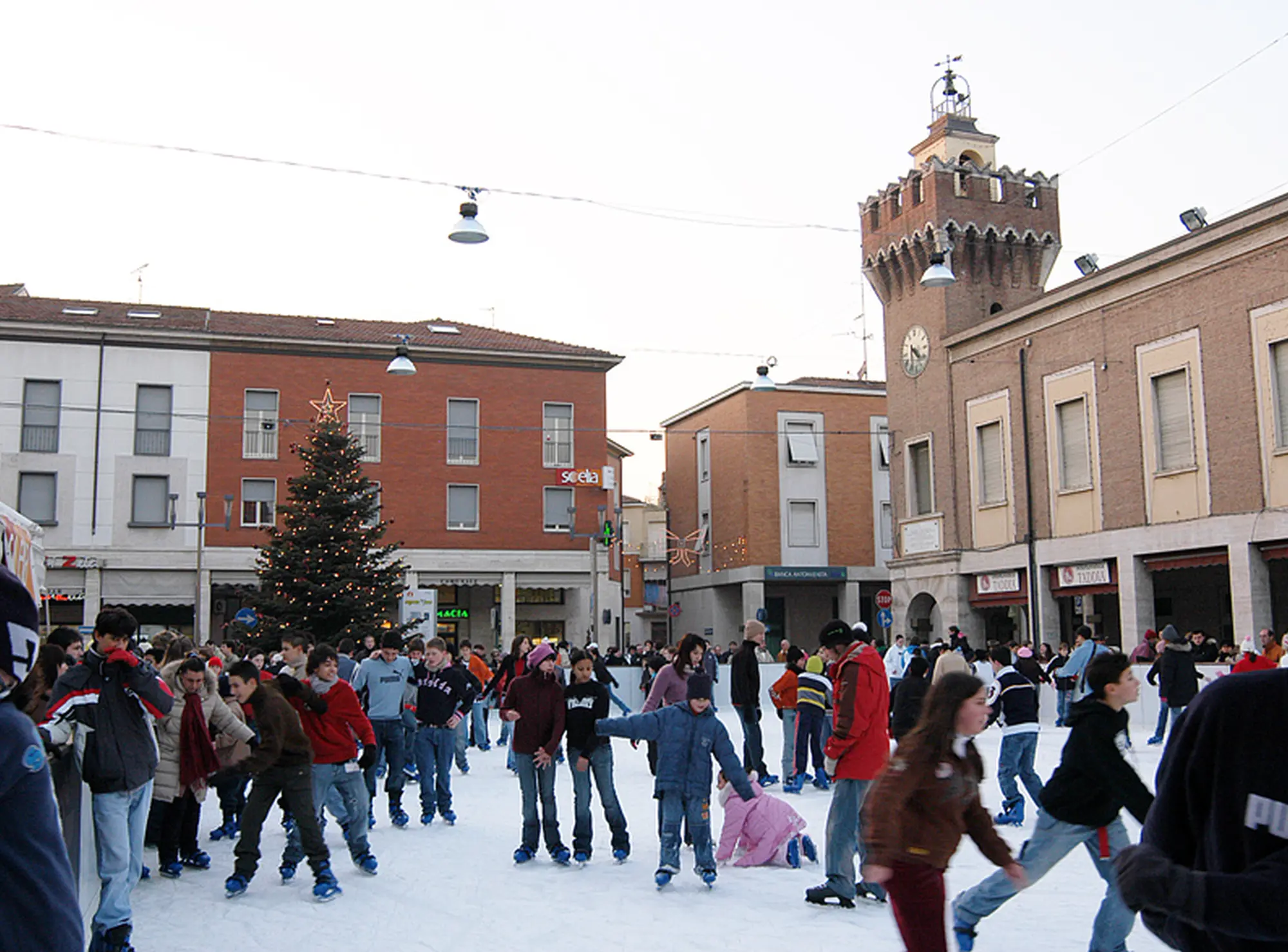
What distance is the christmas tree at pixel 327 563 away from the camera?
96.5ft

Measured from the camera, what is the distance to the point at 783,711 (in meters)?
15.2

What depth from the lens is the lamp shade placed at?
52.4 feet

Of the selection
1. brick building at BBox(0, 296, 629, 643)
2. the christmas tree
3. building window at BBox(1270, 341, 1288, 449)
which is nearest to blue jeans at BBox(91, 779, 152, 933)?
the christmas tree

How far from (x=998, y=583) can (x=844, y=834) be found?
86.9 ft

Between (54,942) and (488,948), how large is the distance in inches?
210

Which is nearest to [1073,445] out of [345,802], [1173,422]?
[1173,422]

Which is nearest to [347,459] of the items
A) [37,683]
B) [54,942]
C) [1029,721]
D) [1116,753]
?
[1029,721]

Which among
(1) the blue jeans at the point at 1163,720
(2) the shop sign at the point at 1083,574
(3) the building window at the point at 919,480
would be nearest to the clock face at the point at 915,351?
(3) the building window at the point at 919,480

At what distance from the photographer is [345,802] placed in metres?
9.46

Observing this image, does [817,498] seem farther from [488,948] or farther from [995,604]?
[488,948]

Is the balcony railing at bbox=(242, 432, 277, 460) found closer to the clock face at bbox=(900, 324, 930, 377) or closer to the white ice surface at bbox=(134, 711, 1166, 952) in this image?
the clock face at bbox=(900, 324, 930, 377)

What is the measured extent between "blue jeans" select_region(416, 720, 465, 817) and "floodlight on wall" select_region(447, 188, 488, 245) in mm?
6648

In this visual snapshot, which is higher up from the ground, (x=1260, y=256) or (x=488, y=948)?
(x=1260, y=256)

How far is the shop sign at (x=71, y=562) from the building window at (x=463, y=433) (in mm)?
Result: 11595
